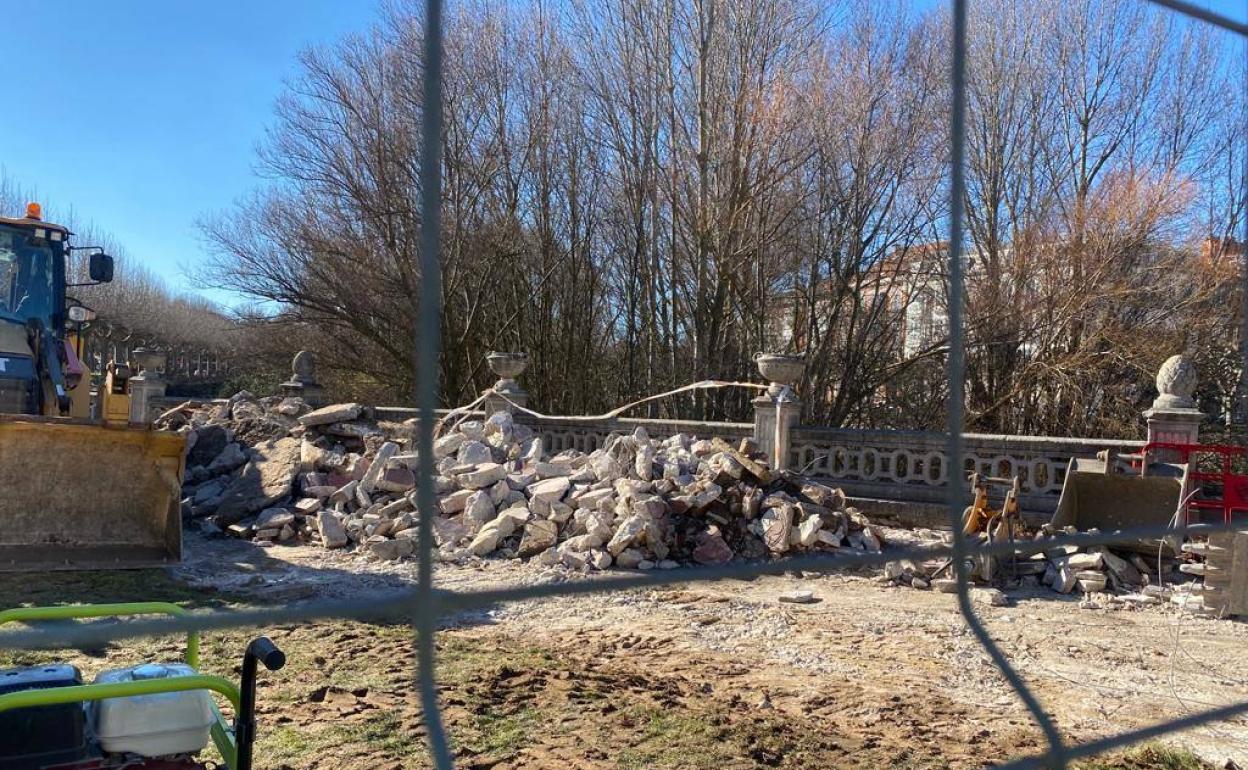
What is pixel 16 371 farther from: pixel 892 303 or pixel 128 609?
pixel 892 303

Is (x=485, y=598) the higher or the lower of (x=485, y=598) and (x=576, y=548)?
the higher

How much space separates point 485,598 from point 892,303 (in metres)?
14.9

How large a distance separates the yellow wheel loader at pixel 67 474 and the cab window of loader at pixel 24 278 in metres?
A: 0.02

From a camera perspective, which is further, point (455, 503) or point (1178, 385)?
point (455, 503)

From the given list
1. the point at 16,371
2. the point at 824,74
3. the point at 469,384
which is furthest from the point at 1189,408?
the point at 469,384

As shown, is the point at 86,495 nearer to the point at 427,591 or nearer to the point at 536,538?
the point at 536,538

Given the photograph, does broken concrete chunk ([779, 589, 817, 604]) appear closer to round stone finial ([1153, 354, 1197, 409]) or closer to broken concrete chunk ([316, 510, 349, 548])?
broken concrete chunk ([316, 510, 349, 548])

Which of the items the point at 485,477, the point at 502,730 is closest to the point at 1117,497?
the point at 485,477

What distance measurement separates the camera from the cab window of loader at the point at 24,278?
834 cm

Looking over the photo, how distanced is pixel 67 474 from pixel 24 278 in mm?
2322

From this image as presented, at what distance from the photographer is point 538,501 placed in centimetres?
946

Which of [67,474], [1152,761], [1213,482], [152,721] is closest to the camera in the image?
[152,721]

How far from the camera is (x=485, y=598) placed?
2.93 feet

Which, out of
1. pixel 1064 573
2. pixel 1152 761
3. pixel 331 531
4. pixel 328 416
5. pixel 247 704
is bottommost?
pixel 1152 761
